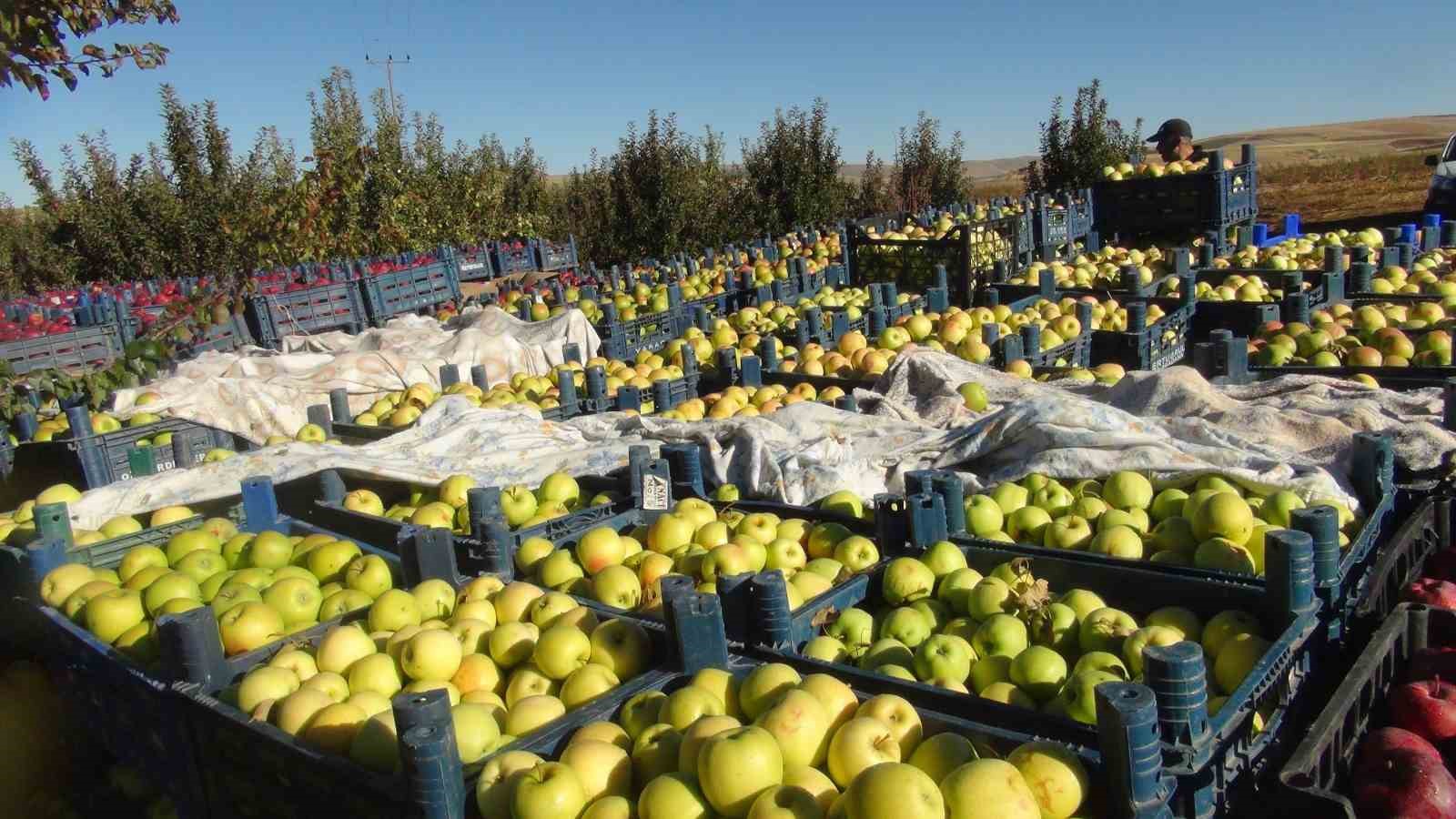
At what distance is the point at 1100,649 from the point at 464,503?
120 inches

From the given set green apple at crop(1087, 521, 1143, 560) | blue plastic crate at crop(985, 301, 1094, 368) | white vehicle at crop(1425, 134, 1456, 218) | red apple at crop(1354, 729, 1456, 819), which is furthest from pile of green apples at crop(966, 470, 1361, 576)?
white vehicle at crop(1425, 134, 1456, 218)

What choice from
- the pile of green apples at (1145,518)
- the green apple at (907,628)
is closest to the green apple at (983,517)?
the pile of green apples at (1145,518)

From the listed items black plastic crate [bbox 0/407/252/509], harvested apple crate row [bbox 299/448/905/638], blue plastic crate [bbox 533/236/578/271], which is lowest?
harvested apple crate row [bbox 299/448/905/638]

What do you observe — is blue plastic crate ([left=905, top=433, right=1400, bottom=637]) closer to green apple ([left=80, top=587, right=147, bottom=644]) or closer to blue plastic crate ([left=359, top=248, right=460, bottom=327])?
green apple ([left=80, top=587, right=147, bottom=644])

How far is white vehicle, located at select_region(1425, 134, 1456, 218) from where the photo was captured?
1664cm

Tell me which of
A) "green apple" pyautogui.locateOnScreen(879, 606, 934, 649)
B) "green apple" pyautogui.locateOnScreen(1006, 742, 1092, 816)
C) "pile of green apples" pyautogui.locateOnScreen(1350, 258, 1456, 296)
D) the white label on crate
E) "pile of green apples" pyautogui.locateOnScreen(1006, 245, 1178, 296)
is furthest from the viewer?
"pile of green apples" pyautogui.locateOnScreen(1006, 245, 1178, 296)

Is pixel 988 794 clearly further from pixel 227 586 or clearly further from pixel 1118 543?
pixel 227 586

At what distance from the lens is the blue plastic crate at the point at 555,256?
15.9m

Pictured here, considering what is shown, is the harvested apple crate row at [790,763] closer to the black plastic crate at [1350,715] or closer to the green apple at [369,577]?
the black plastic crate at [1350,715]

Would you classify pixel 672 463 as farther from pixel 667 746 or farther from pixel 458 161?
pixel 458 161

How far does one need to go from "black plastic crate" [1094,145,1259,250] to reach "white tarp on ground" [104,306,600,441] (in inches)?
293

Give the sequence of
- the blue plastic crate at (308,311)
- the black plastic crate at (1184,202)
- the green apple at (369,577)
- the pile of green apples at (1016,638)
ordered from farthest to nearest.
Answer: the black plastic crate at (1184,202) < the blue plastic crate at (308,311) < the green apple at (369,577) < the pile of green apples at (1016,638)

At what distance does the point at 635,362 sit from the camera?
8602 mm

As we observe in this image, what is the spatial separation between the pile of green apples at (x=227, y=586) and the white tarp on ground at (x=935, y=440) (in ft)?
3.22
